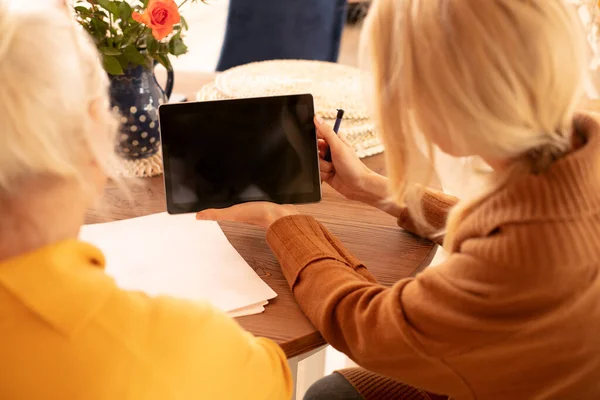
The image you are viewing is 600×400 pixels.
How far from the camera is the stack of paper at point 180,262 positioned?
82cm

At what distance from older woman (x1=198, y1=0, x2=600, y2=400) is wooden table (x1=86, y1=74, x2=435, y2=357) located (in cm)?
11

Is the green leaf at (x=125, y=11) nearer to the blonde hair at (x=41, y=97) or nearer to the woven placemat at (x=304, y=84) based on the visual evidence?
the woven placemat at (x=304, y=84)

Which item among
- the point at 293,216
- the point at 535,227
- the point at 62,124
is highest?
the point at 62,124

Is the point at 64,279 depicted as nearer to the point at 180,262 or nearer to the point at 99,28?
the point at 180,262

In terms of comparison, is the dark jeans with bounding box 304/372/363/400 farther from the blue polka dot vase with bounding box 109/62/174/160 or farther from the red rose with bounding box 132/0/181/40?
the red rose with bounding box 132/0/181/40

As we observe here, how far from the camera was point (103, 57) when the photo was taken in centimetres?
103

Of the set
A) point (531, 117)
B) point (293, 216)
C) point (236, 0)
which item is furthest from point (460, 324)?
point (236, 0)

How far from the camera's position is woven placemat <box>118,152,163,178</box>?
1.14 meters

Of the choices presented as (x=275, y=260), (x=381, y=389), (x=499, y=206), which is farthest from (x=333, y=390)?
(x=499, y=206)

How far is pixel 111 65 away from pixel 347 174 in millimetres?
473

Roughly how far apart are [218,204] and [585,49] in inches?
22.7

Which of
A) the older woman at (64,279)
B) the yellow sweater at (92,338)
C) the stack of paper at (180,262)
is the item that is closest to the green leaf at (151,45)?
the stack of paper at (180,262)

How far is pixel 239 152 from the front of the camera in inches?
37.0

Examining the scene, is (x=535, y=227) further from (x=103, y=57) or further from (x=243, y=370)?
(x=103, y=57)
